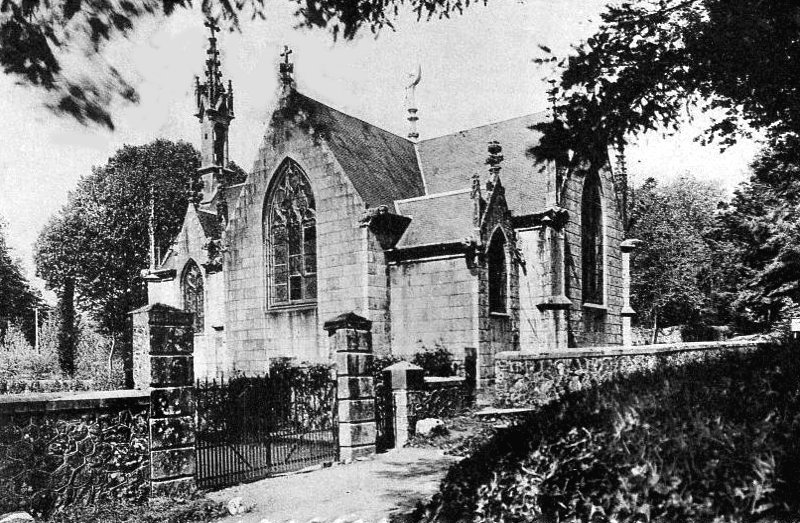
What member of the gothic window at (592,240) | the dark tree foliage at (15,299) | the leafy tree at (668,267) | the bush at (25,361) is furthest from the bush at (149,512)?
the leafy tree at (668,267)

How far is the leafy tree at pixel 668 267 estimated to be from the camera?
4325 centimetres

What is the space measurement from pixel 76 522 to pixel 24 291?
50.4 meters

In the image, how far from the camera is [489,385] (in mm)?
17984

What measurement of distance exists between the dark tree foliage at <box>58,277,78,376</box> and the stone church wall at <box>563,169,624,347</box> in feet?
79.0

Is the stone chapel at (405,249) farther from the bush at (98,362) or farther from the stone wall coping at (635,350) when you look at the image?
the bush at (98,362)

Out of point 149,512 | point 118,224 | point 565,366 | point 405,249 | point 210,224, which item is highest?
point 118,224

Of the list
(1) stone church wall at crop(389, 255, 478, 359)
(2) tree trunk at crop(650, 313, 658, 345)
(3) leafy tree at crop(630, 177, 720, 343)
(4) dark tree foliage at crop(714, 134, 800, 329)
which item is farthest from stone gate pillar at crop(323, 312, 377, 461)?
(2) tree trunk at crop(650, 313, 658, 345)

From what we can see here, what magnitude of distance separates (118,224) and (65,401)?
35.5 m

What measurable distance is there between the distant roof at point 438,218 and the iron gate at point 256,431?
7.45 metres

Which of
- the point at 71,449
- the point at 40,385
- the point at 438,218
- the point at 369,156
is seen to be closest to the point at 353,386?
the point at 71,449

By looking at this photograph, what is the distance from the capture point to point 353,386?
11812mm

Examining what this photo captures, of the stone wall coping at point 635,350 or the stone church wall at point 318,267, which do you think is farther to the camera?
the stone church wall at point 318,267

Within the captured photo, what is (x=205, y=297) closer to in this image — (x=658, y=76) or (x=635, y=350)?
(x=635, y=350)

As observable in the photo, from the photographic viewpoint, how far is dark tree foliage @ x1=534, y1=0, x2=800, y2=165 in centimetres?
871
